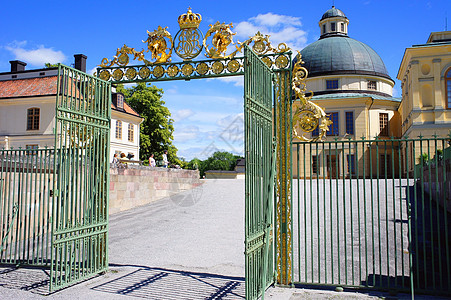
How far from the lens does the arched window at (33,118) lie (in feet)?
92.9

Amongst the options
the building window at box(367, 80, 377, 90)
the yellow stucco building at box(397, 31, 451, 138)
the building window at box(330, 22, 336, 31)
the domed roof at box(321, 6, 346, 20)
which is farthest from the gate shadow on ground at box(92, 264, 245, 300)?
the domed roof at box(321, 6, 346, 20)

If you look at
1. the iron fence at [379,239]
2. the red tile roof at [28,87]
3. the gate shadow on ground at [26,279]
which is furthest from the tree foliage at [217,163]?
Answer: the gate shadow on ground at [26,279]

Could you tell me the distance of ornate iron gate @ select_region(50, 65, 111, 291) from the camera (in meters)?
7.09

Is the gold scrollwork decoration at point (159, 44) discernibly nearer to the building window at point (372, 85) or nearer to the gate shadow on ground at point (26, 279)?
the gate shadow on ground at point (26, 279)

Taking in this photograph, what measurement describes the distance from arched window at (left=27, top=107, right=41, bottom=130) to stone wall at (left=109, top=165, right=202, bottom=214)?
41.9 ft

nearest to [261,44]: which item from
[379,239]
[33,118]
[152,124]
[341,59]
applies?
[379,239]

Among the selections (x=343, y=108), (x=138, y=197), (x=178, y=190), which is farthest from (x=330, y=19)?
(x=138, y=197)

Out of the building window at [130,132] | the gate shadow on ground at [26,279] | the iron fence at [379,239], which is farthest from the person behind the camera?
the building window at [130,132]

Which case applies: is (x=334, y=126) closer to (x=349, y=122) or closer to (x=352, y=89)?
(x=349, y=122)

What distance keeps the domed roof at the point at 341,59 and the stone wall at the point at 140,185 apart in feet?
75.3

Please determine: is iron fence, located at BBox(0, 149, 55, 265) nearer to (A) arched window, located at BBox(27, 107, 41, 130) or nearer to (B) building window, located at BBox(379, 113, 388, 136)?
(A) arched window, located at BBox(27, 107, 41, 130)

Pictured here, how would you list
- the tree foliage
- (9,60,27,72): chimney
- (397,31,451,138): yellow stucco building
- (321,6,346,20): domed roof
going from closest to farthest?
(397,31,451,138): yellow stucco building → (9,60,27,72): chimney → (321,6,346,20): domed roof → the tree foliage

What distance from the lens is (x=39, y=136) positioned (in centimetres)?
2812

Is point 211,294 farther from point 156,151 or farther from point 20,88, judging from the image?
point 156,151
